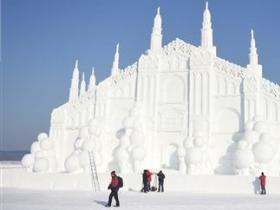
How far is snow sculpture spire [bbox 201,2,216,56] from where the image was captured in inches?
1569

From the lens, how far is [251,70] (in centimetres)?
3781

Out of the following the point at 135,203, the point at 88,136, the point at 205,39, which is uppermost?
the point at 205,39

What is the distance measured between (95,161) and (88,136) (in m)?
2.74

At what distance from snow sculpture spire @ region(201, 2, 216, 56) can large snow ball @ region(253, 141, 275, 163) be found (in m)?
12.0

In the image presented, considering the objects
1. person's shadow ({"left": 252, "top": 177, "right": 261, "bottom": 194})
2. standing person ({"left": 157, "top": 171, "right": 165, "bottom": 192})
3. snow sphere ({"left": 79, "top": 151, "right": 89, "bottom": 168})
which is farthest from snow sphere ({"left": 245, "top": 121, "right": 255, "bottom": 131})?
snow sphere ({"left": 79, "top": 151, "right": 89, "bottom": 168})

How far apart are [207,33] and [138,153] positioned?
1414cm

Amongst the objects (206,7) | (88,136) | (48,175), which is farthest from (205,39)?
(48,175)

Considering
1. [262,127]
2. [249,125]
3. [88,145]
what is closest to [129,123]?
[88,145]

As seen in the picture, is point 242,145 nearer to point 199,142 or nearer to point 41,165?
point 199,142

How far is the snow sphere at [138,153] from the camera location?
34406 millimetres

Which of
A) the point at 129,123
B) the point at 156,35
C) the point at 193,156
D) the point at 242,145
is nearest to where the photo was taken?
the point at 242,145

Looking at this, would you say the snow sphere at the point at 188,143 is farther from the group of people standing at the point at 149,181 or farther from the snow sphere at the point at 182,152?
the group of people standing at the point at 149,181

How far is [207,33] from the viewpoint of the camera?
132 feet

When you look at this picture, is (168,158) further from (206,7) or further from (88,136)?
(206,7)
